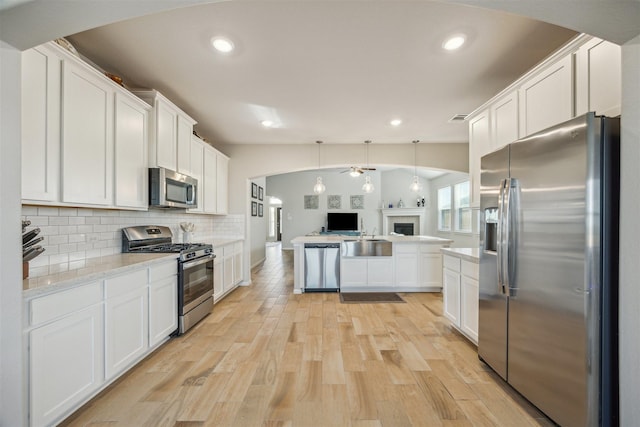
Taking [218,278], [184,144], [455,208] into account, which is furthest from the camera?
[455,208]

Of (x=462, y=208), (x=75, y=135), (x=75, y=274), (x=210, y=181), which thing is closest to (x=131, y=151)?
(x=75, y=135)

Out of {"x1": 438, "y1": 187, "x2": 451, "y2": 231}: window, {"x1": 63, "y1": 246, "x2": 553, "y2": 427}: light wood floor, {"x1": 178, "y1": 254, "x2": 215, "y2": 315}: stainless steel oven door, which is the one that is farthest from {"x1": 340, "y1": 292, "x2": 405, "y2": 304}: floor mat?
{"x1": 438, "y1": 187, "x2": 451, "y2": 231}: window

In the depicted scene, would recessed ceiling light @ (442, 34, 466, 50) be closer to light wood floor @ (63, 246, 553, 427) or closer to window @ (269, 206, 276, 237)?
light wood floor @ (63, 246, 553, 427)

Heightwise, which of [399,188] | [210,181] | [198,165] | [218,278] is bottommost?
[218,278]

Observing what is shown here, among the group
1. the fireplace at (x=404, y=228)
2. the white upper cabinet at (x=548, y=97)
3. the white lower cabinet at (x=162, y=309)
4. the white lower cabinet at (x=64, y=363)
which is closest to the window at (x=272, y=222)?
the fireplace at (x=404, y=228)

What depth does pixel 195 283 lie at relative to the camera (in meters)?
3.17

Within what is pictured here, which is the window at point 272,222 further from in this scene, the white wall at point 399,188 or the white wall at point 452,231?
the white wall at point 452,231

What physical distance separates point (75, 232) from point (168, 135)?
1.35m

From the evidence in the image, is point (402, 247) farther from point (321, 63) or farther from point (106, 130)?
point (106, 130)

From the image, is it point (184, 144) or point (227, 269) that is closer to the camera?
point (184, 144)

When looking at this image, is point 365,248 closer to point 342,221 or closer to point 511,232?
point 511,232

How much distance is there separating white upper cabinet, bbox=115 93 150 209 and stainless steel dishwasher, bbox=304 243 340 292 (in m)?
2.59

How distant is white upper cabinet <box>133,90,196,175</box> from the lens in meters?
2.97

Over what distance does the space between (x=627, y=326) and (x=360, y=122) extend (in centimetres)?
348
